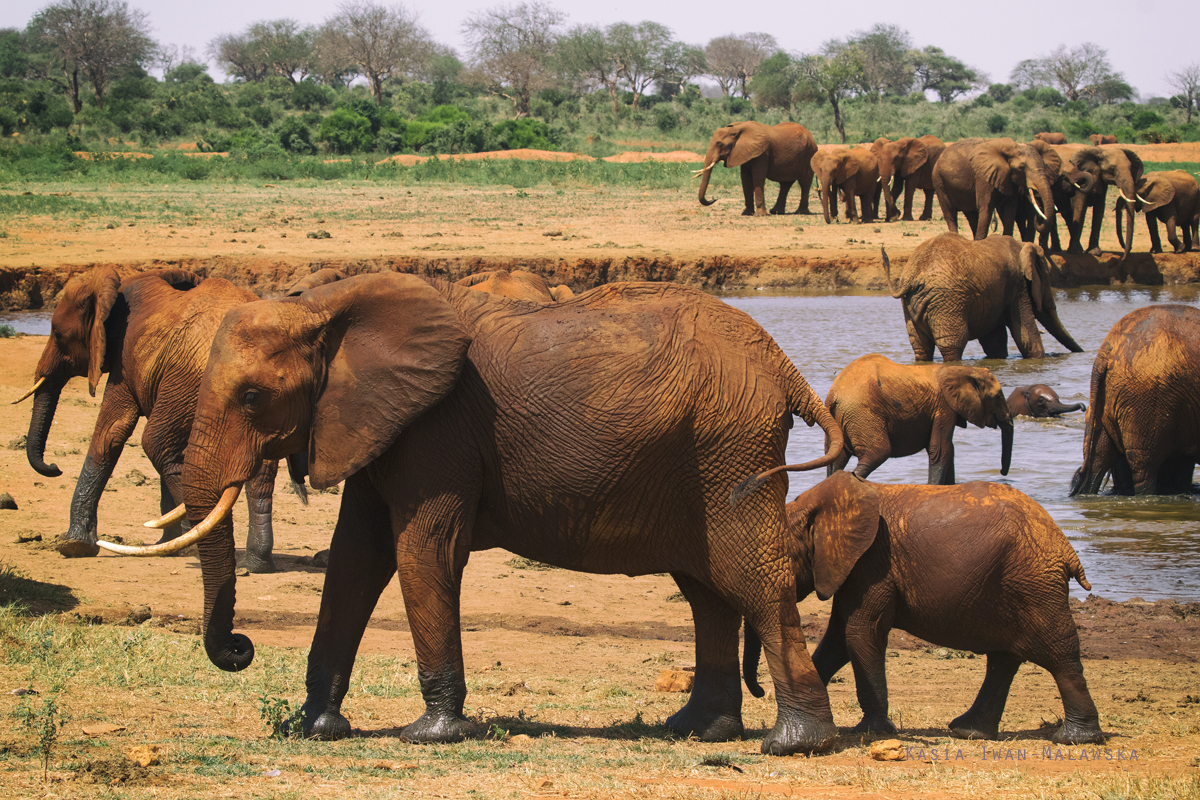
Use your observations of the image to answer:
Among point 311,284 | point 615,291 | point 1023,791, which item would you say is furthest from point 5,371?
point 1023,791

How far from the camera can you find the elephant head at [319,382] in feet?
14.4

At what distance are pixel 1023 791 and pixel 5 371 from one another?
37.8ft

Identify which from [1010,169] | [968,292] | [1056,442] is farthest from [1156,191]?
[1056,442]

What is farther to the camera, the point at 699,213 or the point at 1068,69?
the point at 1068,69

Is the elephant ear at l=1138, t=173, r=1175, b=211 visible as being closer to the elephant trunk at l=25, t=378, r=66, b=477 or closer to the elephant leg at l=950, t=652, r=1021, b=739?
the elephant leg at l=950, t=652, r=1021, b=739

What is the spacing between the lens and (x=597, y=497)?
4.51m

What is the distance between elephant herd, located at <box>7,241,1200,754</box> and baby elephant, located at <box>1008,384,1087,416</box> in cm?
783

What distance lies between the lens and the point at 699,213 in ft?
88.6

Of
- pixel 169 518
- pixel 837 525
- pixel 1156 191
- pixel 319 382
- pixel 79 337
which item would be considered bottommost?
pixel 837 525

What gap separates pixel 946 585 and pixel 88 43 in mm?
78123

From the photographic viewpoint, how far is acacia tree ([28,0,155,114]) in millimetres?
72875

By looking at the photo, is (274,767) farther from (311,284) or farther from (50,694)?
(311,284)

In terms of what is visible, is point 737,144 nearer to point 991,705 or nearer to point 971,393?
point 971,393

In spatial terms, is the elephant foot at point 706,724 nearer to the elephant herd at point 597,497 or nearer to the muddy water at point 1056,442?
the elephant herd at point 597,497
